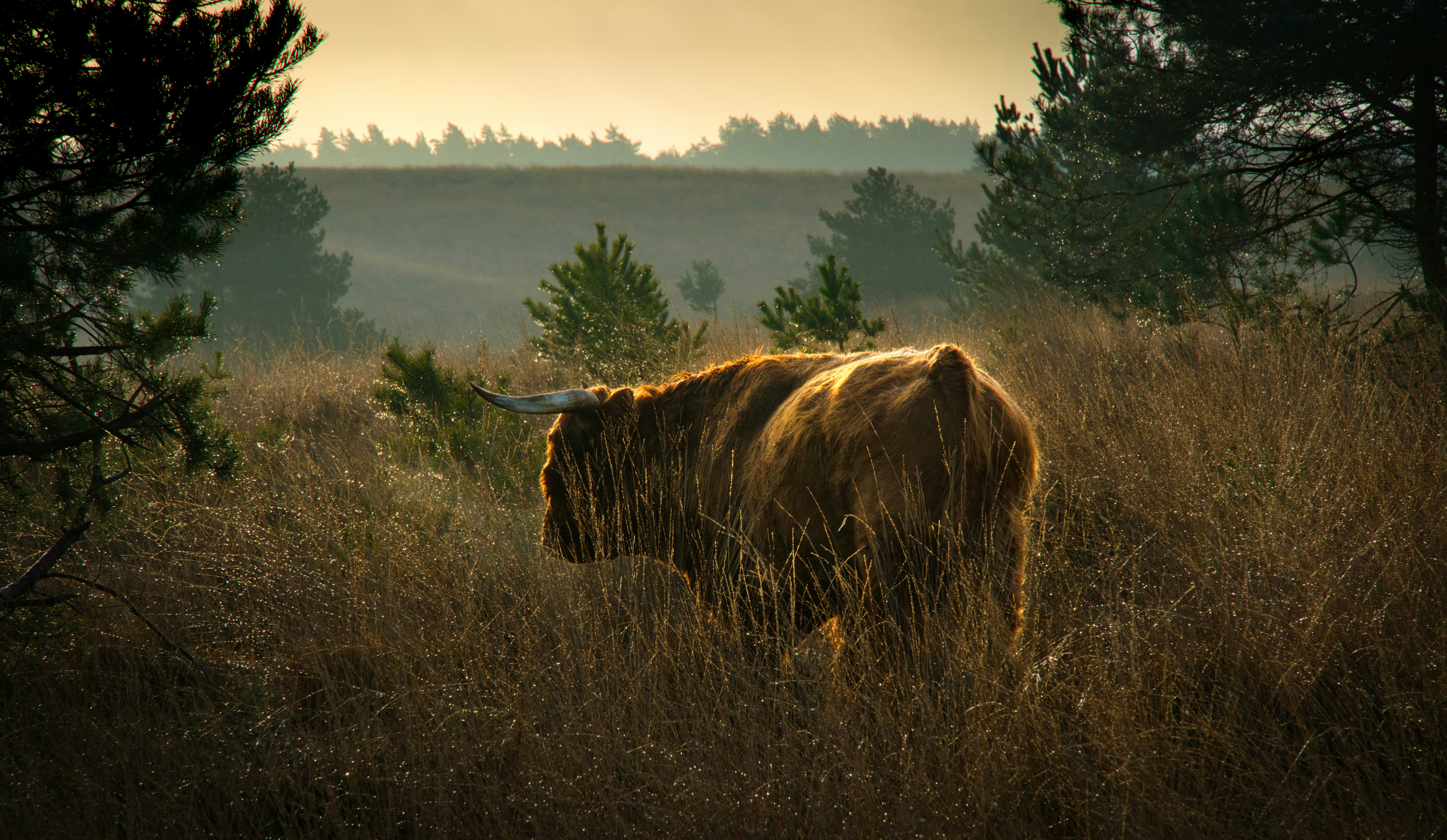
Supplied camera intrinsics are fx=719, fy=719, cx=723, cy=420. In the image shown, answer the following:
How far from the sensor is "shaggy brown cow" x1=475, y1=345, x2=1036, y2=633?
2.09m

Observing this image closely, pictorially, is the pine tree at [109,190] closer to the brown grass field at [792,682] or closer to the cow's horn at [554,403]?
the brown grass field at [792,682]

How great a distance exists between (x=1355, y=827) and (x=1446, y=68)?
5239mm

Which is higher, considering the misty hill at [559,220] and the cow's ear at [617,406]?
the misty hill at [559,220]

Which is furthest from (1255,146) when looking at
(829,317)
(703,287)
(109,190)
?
(703,287)

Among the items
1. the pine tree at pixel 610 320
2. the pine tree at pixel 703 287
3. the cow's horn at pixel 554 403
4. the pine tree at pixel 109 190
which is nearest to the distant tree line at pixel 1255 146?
the pine tree at pixel 610 320

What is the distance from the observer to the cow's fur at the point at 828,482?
2.09 metres

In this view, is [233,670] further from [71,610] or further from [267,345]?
[267,345]

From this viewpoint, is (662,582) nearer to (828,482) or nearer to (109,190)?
(828,482)

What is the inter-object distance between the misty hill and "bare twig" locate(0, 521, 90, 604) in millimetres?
35564

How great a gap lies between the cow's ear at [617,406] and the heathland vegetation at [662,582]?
2.52 feet

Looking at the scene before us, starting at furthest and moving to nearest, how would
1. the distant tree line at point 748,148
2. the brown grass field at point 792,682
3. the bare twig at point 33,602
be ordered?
the distant tree line at point 748,148 → the bare twig at point 33,602 → the brown grass field at point 792,682

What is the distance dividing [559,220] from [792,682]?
50644mm

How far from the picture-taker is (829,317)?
6816 mm

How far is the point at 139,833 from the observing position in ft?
6.63
